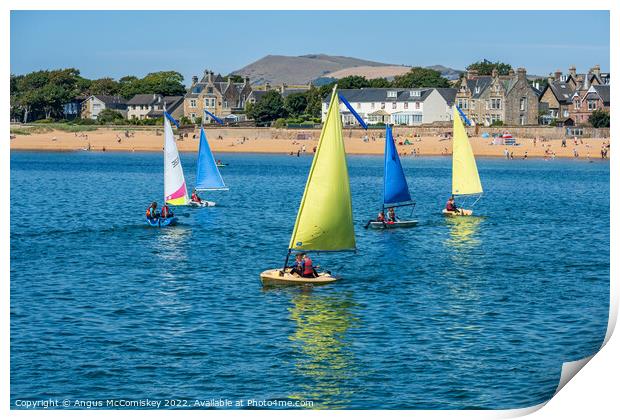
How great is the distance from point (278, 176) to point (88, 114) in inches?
3079

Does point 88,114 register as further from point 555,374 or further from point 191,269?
point 555,374

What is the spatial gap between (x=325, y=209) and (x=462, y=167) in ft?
99.5

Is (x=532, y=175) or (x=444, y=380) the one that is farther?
(x=532, y=175)

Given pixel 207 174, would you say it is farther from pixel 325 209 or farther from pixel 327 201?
pixel 327 201

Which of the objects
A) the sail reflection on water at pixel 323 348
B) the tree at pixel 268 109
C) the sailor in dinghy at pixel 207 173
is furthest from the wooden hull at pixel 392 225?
the tree at pixel 268 109

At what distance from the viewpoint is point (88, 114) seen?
181 metres

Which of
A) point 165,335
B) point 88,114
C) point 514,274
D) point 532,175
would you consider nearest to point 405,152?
point 532,175

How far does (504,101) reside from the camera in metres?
163

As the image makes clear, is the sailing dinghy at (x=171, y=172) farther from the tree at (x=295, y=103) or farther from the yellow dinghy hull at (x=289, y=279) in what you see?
the tree at (x=295, y=103)

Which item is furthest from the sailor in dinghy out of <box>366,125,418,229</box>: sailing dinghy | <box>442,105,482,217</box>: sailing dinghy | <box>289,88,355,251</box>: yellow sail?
<box>289,88,355,251</box>: yellow sail

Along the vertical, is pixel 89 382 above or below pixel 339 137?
below

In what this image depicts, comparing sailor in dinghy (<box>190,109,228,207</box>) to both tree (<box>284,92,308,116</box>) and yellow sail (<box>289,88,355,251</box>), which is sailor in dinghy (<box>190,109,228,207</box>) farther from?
tree (<box>284,92,308,116</box>)

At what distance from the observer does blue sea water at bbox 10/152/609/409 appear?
90.8 ft

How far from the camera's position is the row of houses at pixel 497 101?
6265 inches
